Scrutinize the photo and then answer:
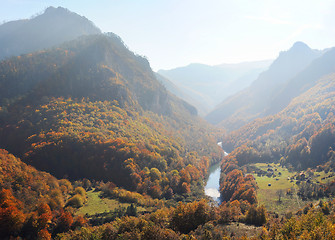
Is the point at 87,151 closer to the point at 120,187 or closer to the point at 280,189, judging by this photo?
the point at 120,187

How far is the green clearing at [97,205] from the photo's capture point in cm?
9999

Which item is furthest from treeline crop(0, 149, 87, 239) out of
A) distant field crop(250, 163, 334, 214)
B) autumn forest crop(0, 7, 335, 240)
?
distant field crop(250, 163, 334, 214)

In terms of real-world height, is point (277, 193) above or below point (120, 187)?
below

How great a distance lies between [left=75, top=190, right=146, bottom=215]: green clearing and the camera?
100.0 m

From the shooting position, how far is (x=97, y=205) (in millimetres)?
106812

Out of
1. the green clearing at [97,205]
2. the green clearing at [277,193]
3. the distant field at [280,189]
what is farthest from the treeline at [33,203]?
the distant field at [280,189]

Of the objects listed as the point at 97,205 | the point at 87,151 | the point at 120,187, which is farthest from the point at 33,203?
the point at 87,151

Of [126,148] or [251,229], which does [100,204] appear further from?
[251,229]

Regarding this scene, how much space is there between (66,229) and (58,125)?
3557 inches

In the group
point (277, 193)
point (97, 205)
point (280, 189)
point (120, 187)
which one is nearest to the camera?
point (97, 205)

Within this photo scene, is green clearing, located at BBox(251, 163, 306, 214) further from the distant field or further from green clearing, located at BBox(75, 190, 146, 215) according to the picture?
green clearing, located at BBox(75, 190, 146, 215)

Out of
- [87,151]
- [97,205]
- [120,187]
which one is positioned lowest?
[120,187]

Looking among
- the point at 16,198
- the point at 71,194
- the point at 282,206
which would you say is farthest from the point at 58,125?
the point at 282,206

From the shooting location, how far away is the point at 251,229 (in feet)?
271
